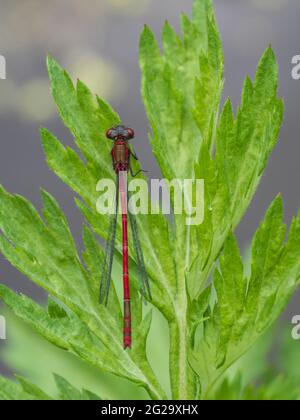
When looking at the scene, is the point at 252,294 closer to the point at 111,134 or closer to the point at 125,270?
the point at 125,270

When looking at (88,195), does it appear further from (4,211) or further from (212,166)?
(212,166)

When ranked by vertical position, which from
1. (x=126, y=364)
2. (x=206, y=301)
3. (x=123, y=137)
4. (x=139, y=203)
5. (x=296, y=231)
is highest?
(x=123, y=137)

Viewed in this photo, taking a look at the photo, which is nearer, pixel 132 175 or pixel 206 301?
pixel 206 301

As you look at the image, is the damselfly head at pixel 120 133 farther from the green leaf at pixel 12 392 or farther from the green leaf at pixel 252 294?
the green leaf at pixel 12 392

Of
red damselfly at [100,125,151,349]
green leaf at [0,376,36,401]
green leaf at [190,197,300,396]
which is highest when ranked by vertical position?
red damselfly at [100,125,151,349]

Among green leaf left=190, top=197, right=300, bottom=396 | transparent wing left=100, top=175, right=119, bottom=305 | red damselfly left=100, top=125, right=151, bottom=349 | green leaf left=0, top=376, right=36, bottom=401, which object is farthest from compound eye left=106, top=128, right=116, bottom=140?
green leaf left=0, top=376, right=36, bottom=401

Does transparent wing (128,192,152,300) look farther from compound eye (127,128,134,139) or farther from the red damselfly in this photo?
compound eye (127,128,134,139)

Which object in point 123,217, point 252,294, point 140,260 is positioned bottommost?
point 252,294

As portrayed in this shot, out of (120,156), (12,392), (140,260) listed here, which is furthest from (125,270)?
(12,392)
